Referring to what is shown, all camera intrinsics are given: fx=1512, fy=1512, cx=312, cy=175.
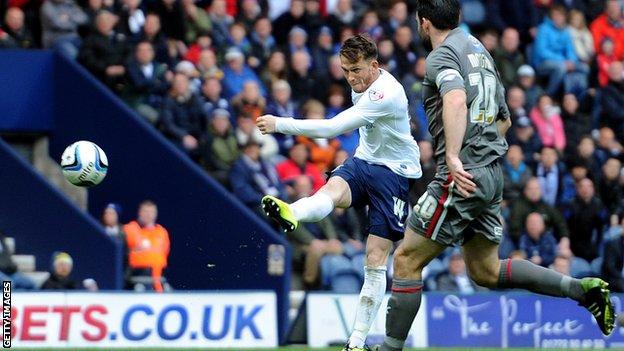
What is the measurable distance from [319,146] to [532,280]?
27.7 feet

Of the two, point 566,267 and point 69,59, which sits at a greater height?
point 69,59

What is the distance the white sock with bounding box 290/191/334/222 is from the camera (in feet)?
34.3

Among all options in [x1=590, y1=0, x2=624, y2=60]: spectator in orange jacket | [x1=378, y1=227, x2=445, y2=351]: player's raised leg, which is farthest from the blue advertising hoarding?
[x1=378, y1=227, x2=445, y2=351]: player's raised leg

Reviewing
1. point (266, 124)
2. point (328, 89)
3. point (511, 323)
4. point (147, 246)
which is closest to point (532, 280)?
point (266, 124)

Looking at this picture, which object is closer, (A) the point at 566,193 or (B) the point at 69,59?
(B) the point at 69,59

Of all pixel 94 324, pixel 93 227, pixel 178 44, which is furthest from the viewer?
pixel 178 44

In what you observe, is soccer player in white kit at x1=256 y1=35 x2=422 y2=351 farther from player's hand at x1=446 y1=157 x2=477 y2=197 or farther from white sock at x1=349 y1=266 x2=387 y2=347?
player's hand at x1=446 y1=157 x2=477 y2=197

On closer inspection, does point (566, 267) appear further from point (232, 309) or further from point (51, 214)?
point (51, 214)

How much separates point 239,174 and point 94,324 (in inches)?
130

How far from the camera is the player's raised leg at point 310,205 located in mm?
10211

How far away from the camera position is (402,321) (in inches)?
375

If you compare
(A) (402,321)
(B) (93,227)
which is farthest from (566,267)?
(A) (402,321)

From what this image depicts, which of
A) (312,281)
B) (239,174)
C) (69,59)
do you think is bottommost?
(312,281)

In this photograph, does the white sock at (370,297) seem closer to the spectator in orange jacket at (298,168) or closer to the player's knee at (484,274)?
the player's knee at (484,274)
